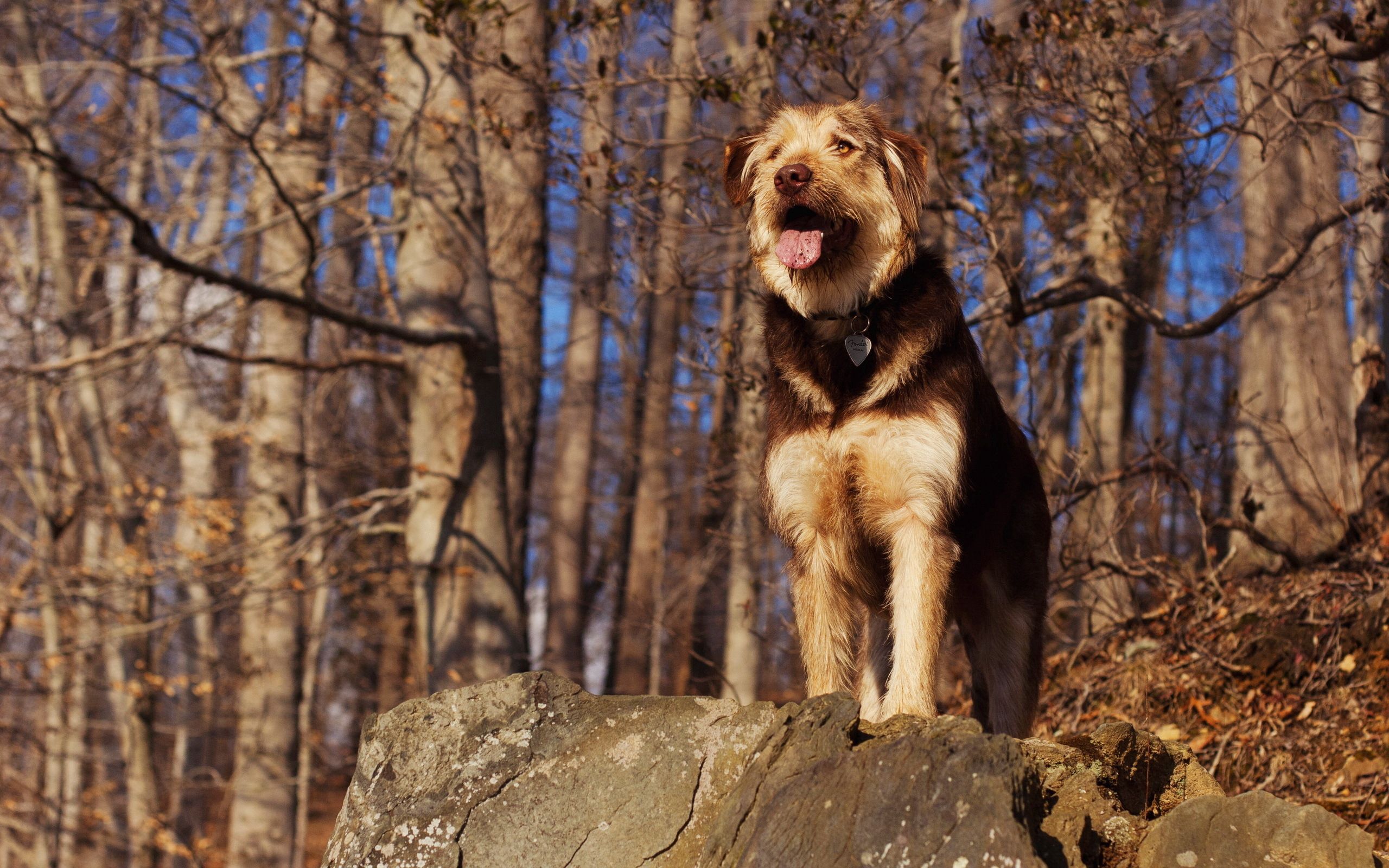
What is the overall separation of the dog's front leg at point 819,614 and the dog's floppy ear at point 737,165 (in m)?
1.48

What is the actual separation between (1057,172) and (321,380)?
899 centimetres

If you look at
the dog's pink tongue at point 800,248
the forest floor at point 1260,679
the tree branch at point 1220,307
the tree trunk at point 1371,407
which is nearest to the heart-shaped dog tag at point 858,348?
the dog's pink tongue at point 800,248

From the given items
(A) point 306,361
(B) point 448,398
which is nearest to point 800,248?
(B) point 448,398

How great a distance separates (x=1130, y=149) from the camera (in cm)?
714

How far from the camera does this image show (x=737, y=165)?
5.17 m

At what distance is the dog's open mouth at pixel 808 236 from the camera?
4582mm

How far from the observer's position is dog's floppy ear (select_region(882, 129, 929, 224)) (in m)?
4.77

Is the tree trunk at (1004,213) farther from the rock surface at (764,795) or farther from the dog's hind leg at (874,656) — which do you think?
the rock surface at (764,795)

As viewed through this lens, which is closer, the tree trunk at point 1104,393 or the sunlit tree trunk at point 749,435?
the tree trunk at point 1104,393

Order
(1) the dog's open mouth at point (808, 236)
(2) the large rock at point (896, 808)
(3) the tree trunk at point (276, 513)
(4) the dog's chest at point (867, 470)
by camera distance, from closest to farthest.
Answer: (2) the large rock at point (896, 808) → (4) the dog's chest at point (867, 470) → (1) the dog's open mouth at point (808, 236) → (3) the tree trunk at point (276, 513)

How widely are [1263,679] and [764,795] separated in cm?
420

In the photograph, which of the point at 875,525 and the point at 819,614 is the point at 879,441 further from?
the point at 819,614

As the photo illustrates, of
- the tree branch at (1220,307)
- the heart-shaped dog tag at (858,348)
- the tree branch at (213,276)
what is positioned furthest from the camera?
the tree branch at (213,276)

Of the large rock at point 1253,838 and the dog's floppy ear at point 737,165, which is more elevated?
the dog's floppy ear at point 737,165
